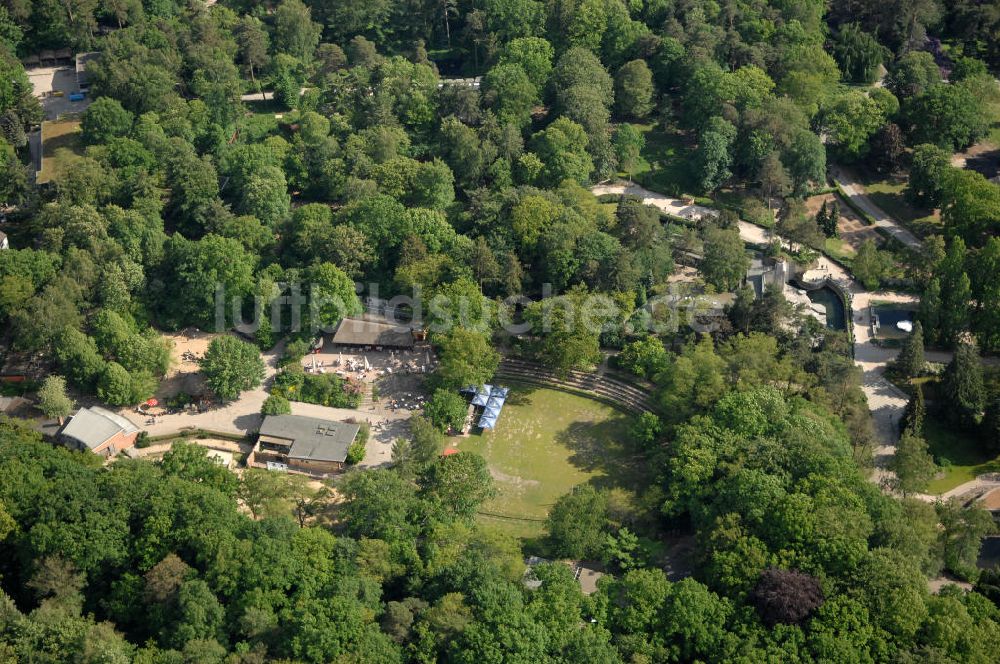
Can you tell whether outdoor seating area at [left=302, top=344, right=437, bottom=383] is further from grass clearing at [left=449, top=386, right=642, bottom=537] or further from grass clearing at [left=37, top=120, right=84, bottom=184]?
grass clearing at [left=37, top=120, right=84, bottom=184]

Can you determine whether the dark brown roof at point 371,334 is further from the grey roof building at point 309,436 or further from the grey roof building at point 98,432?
the grey roof building at point 98,432

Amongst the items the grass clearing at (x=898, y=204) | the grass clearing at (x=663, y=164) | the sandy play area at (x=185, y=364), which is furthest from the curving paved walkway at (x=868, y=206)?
the sandy play area at (x=185, y=364)

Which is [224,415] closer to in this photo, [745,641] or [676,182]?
[745,641]

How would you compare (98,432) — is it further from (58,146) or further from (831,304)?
(831,304)

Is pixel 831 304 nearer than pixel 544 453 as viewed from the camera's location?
No

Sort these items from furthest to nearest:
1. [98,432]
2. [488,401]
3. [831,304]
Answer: [831,304]
[488,401]
[98,432]

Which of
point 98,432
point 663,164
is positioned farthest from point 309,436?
point 663,164
